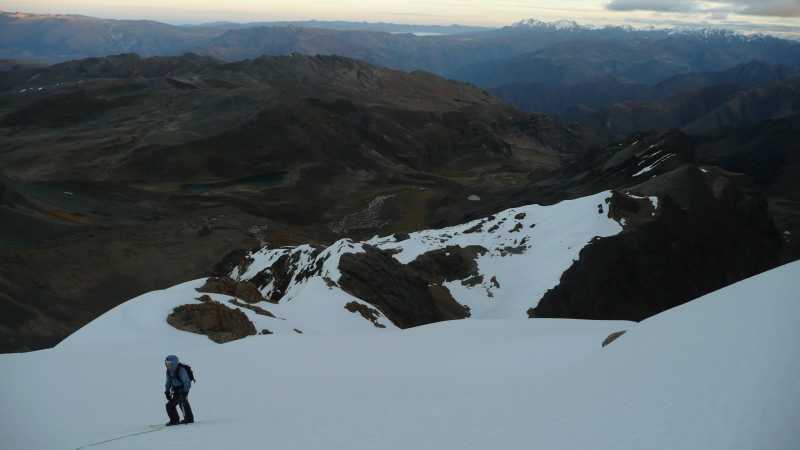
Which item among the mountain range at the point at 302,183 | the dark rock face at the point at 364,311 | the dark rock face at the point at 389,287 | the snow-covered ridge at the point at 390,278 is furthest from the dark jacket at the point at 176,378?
the mountain range at the point at 302,183

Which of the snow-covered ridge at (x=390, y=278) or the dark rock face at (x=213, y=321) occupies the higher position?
the dark rock face at (x=213, y=321)

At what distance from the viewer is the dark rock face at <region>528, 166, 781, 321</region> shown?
4269cm

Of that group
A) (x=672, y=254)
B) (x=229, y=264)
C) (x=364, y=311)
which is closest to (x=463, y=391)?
(x=364, y=311)

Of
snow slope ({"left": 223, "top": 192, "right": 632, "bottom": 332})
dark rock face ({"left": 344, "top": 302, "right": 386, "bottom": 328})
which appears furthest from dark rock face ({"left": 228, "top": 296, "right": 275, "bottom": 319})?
snow slope ({"left": 223, "top": 192, "right": 632, "bottom": 332})

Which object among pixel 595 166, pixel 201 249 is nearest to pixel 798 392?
pixel 201 249

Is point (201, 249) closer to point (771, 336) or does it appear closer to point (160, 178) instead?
point (160, 178)

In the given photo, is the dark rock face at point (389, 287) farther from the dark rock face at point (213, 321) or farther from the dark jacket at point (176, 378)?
the dark jacket at point (176, 378)

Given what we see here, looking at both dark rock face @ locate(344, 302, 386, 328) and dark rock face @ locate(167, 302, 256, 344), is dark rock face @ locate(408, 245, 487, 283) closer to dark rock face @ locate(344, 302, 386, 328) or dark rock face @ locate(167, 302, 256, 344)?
dark rock face @ locate(344, 302, 386, 328)

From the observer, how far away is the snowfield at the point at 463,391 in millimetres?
7777

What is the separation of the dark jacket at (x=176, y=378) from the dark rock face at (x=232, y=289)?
16.9m

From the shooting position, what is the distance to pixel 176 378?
445 inches

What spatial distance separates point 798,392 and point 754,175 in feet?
440

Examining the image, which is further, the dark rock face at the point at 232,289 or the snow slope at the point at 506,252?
the snow slope at the point at 506,252

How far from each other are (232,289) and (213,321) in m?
6.37
